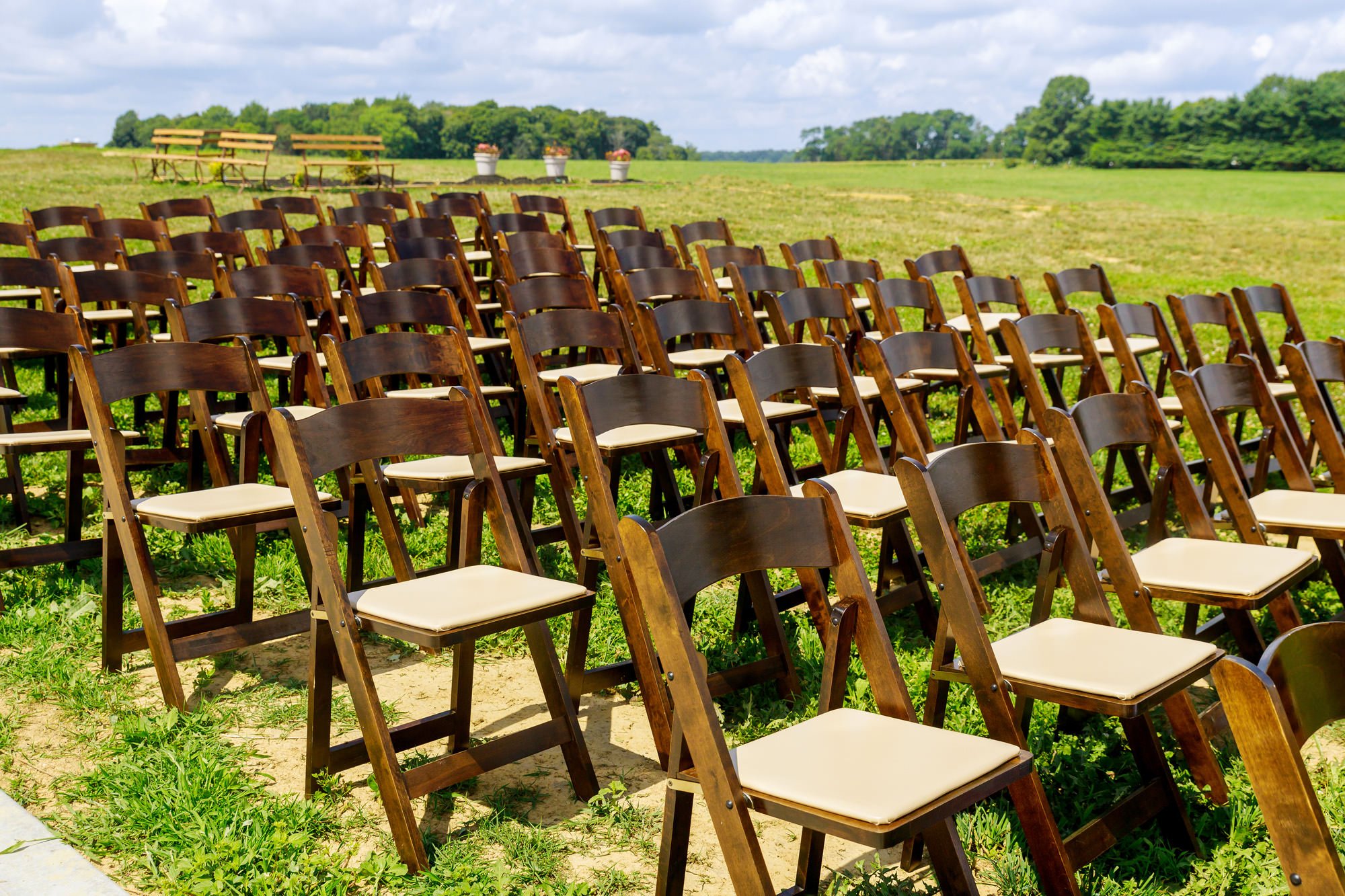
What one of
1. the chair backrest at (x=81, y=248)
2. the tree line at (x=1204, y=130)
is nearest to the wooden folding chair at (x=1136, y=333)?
the chair backrest at (x=81, y=248)

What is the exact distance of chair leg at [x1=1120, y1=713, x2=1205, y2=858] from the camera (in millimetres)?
3020

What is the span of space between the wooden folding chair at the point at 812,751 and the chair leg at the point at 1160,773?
0.52 metres

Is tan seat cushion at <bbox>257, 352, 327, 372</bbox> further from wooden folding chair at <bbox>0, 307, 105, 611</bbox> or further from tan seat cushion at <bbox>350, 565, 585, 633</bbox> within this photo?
tan seat cushion at <bbox>350, 565, 585, 633</bbox>

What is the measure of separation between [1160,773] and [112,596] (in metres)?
3.13

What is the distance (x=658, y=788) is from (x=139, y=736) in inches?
58.1

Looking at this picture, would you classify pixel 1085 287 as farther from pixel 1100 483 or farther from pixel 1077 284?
pixel 1100 483

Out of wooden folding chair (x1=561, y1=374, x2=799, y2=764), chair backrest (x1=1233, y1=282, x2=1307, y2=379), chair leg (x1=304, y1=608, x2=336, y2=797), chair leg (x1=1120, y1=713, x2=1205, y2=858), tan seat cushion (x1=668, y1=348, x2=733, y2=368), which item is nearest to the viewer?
chair leg (x1=1120, y1=713, x2=1205, y2=858)

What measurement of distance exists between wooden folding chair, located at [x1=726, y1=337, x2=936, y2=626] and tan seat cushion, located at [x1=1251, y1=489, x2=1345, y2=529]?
1.26m

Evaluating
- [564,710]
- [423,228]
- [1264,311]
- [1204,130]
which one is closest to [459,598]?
[564,710]

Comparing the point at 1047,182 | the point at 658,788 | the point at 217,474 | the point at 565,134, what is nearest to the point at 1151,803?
the point at 658,788

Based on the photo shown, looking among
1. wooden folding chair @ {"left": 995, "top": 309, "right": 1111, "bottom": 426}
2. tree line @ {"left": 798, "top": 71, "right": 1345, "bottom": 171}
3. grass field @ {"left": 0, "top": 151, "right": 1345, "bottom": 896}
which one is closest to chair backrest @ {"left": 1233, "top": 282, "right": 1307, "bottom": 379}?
wooden folding chair @ {"left": 995, "top": 309, "right": 1111, "bottom": 426}

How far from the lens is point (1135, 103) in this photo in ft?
227

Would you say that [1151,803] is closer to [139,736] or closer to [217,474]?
[139,736]

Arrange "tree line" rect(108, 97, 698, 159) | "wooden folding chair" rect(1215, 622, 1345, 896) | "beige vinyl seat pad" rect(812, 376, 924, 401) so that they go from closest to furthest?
"wooden folding chair" rect(1215, 622, 1345, 896) → "beige vinyl seat pad" rect(812, 376, 924, 401) → "tree line" rect(108, 97, 698, 159)
